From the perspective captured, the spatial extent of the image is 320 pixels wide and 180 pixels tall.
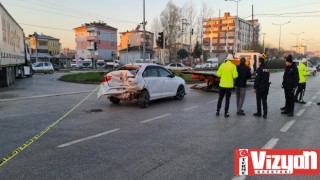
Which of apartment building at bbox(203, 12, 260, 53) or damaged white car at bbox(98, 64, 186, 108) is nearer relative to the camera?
damaged white car at bbox(98, 64, 186, 108)

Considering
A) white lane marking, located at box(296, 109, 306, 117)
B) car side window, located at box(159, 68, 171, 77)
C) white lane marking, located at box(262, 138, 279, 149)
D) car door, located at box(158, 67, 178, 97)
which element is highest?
car side window, located at box(159, 68, 171, 77)

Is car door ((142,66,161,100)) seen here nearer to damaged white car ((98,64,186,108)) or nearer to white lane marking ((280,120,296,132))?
damaged white car ((98,64,186,108))

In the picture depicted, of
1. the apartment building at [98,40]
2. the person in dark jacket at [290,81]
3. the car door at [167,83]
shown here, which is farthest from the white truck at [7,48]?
the apartment building at [98,40]

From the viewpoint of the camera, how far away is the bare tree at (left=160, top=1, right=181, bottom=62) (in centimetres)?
5934

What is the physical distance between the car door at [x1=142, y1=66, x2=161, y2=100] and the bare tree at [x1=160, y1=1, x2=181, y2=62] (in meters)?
48.4

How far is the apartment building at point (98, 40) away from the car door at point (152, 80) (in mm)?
77548

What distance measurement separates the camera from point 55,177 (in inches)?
168

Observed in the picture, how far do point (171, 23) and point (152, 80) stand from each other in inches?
1968

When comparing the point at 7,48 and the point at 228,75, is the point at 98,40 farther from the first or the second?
the point at 228,75

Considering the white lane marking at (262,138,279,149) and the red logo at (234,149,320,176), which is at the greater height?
the red logo at (234,149,320,176)

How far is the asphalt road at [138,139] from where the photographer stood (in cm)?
458

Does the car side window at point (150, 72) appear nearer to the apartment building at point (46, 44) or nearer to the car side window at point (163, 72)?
the car side window at point (163, 72)

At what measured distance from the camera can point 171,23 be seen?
195ft

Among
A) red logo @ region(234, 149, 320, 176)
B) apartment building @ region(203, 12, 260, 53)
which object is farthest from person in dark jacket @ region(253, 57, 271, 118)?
apartment building @ region(203, 12, 260, 53)
